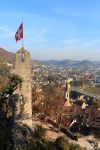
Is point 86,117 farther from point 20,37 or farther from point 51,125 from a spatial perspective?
point 20,37

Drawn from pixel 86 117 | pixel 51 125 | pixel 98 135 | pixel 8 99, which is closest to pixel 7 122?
pixel 8 99

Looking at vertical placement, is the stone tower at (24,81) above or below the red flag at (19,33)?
below

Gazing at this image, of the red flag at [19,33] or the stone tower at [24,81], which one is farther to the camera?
the stone tower at [24,81]

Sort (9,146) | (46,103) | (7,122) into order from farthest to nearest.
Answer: (46,103) → (7,122) → (9,146)

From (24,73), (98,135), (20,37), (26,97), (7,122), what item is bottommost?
(98,135)

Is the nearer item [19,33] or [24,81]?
[19,33]

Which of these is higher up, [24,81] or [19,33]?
[19,33]

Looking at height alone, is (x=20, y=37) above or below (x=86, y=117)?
above

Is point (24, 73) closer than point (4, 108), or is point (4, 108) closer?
point (24, 73)

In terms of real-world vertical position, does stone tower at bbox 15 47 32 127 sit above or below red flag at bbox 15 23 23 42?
below

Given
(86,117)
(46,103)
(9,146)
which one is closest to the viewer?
(9,146)

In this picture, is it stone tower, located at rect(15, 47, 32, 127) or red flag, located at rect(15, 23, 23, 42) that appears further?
stone tower, located at rect(15, 47, 32, 127)
